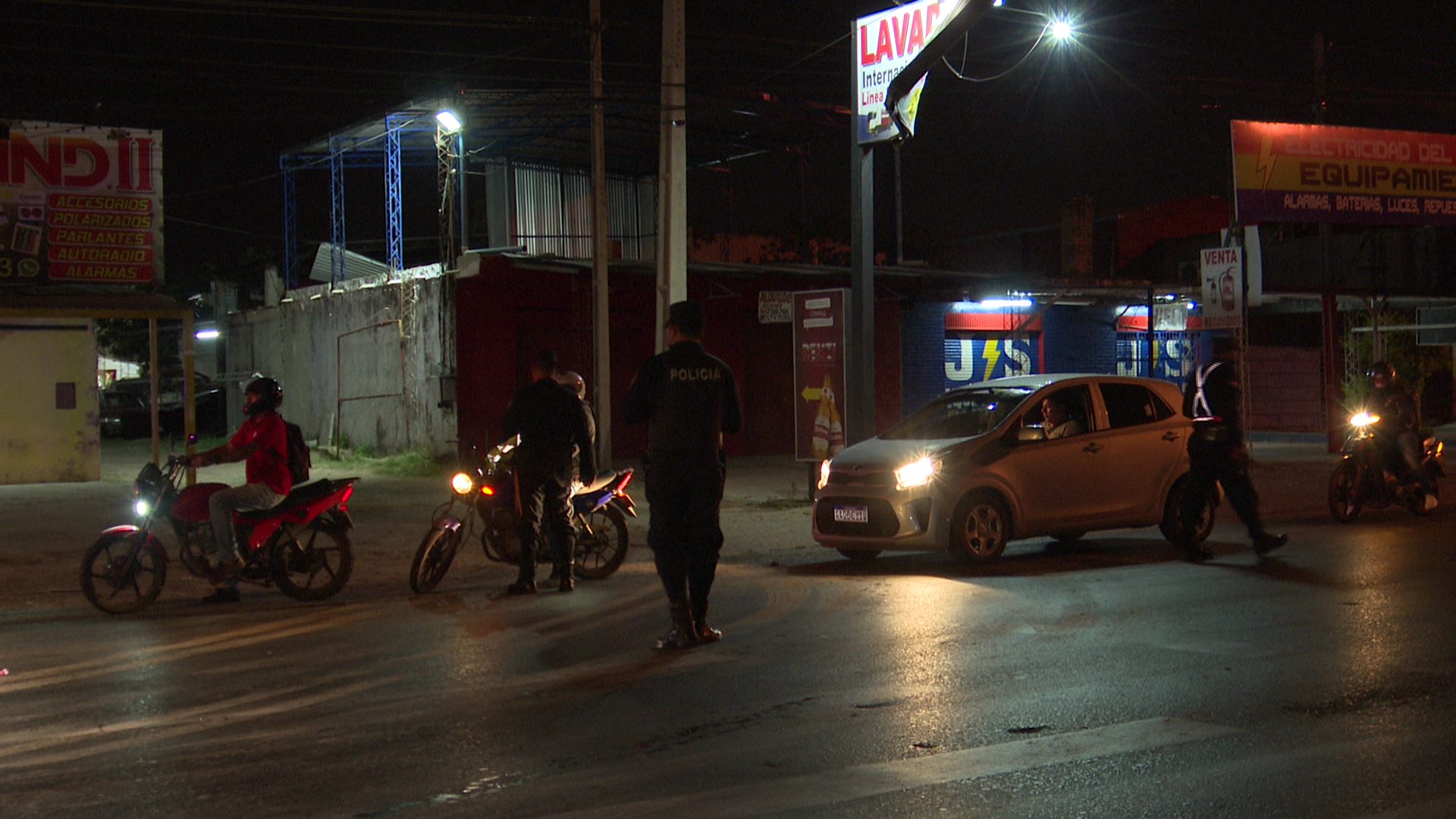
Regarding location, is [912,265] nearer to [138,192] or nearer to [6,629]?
[138,192]

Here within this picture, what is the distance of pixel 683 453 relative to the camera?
784 cm

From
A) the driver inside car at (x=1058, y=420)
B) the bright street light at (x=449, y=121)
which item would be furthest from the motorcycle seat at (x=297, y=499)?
the bright street light at (x=449, y=121)

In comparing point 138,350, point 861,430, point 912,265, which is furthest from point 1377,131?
point 138,350

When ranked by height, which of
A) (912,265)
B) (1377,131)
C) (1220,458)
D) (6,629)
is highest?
(1377,131)

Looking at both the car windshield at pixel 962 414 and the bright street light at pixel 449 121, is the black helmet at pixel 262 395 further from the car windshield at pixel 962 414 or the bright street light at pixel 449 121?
the bright street light at pixel 449 121

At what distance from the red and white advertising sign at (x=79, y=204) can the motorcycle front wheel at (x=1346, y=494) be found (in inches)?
651

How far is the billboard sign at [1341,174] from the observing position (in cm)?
2495

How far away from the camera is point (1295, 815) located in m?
4.65

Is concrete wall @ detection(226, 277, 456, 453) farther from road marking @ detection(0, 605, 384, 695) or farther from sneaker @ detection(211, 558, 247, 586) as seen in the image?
road marking @ detection(0, 605, 384, 695)

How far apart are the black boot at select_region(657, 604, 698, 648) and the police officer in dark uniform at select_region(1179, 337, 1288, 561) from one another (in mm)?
5481

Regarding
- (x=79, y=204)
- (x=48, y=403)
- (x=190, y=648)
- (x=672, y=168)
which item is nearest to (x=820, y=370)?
(x=672, y=168)

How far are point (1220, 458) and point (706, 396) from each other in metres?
5.80

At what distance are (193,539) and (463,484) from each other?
2.03m

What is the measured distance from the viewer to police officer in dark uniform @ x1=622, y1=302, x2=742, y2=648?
783 centimetres
